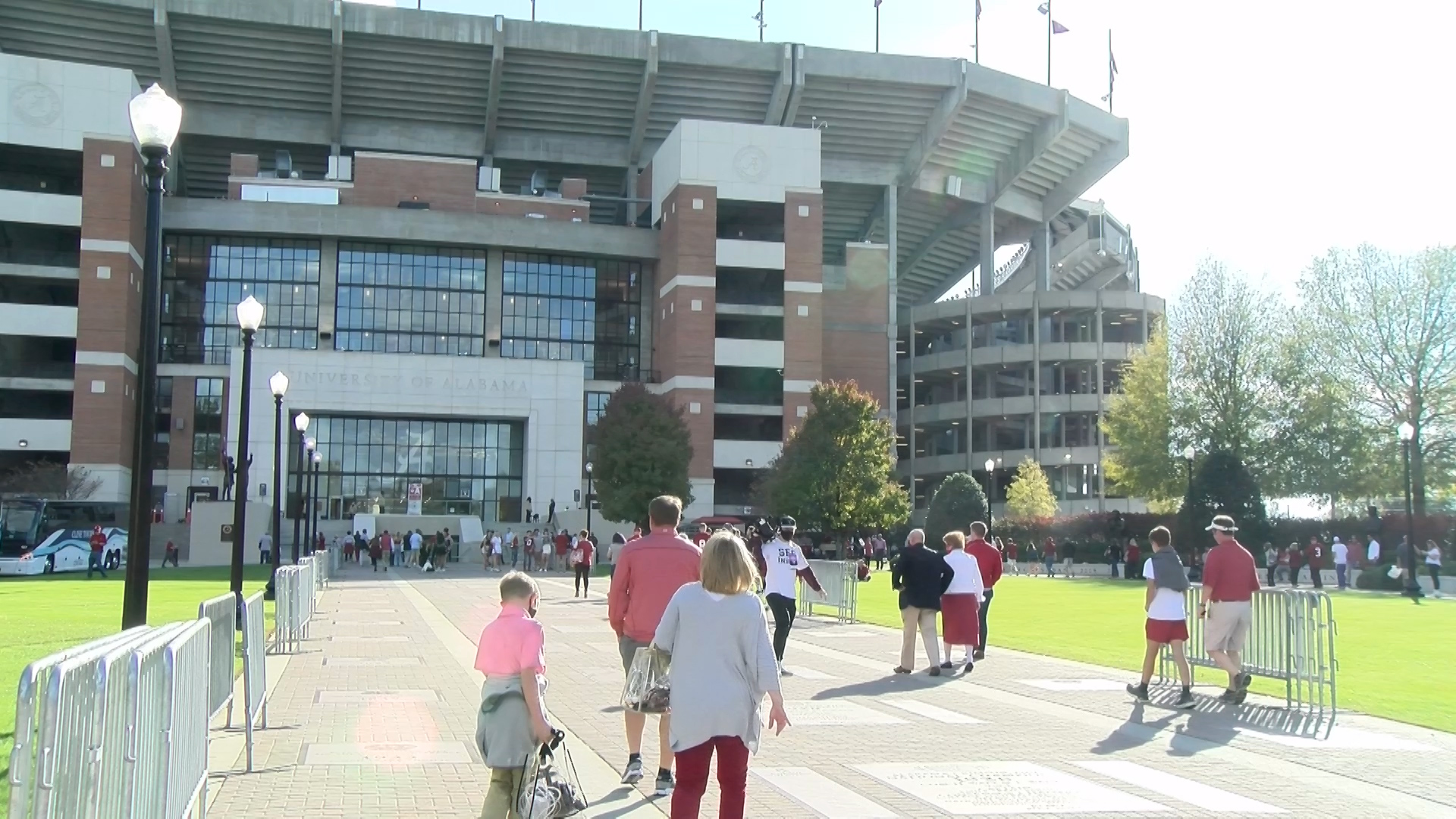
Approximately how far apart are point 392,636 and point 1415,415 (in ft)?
Result: 156

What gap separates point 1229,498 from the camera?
48.7m

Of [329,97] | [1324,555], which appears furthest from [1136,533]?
[329,97]

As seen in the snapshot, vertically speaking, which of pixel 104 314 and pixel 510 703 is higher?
pixel 104 314

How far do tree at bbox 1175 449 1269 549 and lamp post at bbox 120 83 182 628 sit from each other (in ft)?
141

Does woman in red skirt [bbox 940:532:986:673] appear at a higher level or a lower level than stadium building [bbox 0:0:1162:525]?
lower

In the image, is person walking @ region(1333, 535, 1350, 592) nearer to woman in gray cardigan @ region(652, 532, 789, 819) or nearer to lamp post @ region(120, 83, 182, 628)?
lamp post @ region(120, 83, 182, 628)

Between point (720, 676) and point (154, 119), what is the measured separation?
663cm

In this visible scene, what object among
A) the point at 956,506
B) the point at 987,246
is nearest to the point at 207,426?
the point at 956,506

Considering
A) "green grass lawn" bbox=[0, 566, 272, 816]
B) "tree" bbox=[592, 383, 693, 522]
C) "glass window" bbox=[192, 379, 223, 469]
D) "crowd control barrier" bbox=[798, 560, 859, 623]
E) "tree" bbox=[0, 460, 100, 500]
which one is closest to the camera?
"green grass lawn" bbox=[0, 566, 272, 816]

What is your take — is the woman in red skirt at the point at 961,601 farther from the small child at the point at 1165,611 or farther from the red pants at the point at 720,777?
the red pants at the point at 720,777

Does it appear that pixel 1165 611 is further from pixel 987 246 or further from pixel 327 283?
pixel 987 246

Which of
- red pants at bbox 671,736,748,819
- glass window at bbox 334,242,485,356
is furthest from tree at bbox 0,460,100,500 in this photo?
red pants at bbox 671,736,748,819

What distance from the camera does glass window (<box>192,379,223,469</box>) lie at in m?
76.0

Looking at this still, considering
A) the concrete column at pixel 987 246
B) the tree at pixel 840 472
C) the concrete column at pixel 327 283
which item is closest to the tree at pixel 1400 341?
the tree at pixel 840 472
